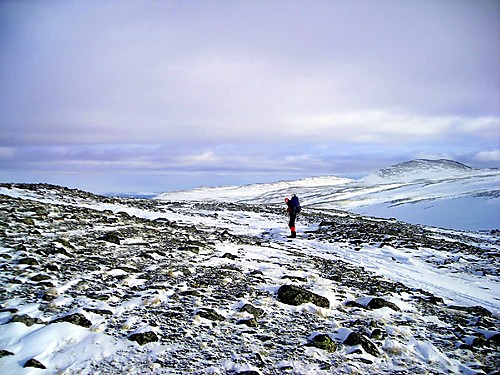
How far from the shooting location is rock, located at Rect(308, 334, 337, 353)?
23.8 ft

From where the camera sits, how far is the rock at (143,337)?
719 cm

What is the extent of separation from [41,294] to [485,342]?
11778 millimetres

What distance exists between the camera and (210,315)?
852 centimetres

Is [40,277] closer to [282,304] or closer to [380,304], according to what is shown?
[282,304]

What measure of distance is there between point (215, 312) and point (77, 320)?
342cm

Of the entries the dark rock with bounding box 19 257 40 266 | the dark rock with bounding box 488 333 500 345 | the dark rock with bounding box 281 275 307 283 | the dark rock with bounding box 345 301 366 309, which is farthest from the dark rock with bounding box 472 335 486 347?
the dark rock with bounding box 19 257 40 266

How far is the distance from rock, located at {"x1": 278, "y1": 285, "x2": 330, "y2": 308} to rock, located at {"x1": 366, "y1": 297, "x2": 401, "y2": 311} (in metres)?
1.33

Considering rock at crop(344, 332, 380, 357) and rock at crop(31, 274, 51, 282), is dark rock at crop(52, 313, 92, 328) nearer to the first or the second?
rock at crop(31, 274, 51, 282)

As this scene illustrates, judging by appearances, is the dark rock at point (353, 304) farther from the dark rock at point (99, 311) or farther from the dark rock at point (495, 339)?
the dark rock at point (99, 311)

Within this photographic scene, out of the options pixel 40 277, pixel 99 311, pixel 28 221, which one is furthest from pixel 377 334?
pixel 28 221

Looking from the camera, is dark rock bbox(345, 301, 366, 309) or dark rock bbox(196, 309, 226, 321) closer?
dark rock bbox(196, 309, 226, 321)

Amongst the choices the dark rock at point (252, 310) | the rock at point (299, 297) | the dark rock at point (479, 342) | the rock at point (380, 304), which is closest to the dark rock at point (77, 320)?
the dark rock at point (252, 310)

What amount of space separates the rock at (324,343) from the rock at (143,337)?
3.62 metres

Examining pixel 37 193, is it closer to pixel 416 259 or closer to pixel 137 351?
pixel 137 351
